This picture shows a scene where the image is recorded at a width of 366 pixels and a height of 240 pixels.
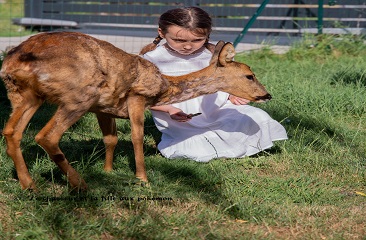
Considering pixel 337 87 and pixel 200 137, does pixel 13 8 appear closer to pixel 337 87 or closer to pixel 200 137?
pixel 337 87

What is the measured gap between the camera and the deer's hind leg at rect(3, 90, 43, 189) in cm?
445

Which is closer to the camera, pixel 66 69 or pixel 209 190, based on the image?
pixel 66 69

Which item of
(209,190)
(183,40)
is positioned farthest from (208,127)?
(209,190)

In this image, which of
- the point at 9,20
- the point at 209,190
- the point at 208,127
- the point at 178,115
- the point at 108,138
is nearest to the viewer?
the point at 209,190

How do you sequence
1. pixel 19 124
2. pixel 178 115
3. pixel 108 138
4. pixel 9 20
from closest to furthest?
1. pixel 19 124
2. pixel 108 138
3. pixel 178 115
4. pixel 9 20

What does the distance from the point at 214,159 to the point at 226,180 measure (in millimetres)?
661

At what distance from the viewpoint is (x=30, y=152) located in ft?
17.7

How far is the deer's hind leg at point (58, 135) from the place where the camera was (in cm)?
439

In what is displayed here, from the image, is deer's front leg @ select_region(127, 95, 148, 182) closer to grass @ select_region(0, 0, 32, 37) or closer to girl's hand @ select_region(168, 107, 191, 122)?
girl's hand @ select_region(168, 107, 191, 122)

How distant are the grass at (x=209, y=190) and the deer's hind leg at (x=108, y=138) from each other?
0.30 ft

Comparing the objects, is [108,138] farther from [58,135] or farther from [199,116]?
[199,116]

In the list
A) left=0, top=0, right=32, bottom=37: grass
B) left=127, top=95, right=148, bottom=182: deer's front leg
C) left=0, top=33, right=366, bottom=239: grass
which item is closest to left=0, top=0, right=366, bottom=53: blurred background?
left=0, top=0, right=32, bottom=37: grass

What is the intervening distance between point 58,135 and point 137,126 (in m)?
0.66

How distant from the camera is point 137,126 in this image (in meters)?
4.88
